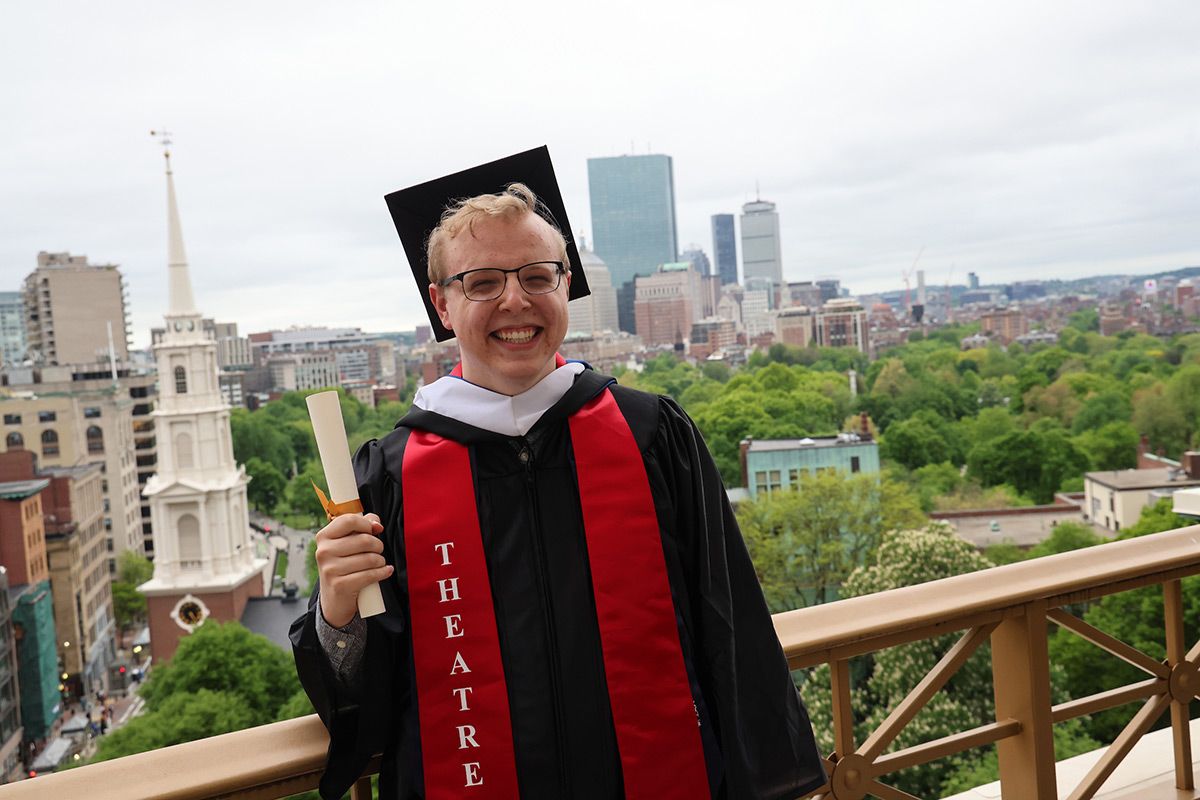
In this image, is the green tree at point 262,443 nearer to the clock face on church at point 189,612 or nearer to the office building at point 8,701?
the clock face on church at point 189,612

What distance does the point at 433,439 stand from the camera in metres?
1.23

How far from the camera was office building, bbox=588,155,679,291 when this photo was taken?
104 meters

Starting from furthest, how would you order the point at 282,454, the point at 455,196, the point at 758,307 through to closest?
the point at 758,307, the point at 282,454, the point at 455,196

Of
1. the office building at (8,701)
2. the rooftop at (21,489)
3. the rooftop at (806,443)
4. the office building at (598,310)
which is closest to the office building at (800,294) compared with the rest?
the office building at (598,310)

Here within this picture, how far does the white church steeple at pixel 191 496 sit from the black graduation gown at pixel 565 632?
29036 millimetres

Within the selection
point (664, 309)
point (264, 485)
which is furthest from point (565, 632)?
point (664, 309)

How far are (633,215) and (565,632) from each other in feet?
341

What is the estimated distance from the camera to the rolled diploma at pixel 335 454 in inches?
42.4

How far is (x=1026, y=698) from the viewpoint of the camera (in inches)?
68.8

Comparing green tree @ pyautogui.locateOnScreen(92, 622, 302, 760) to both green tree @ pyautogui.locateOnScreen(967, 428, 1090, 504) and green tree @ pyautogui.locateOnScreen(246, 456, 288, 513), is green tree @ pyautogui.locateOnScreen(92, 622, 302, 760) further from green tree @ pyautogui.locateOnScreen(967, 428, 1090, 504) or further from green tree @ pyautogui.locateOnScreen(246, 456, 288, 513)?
green tree @ pyautogui.locateOnScreen(967, 428, 1090, 504)

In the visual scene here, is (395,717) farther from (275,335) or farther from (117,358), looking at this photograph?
(275,335)

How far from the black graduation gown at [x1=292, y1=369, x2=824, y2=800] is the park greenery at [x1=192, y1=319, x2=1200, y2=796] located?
431cm

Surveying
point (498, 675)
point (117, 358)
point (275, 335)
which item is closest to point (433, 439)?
point (498, 675)

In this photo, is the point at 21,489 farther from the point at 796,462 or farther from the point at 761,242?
the point at 761,242
